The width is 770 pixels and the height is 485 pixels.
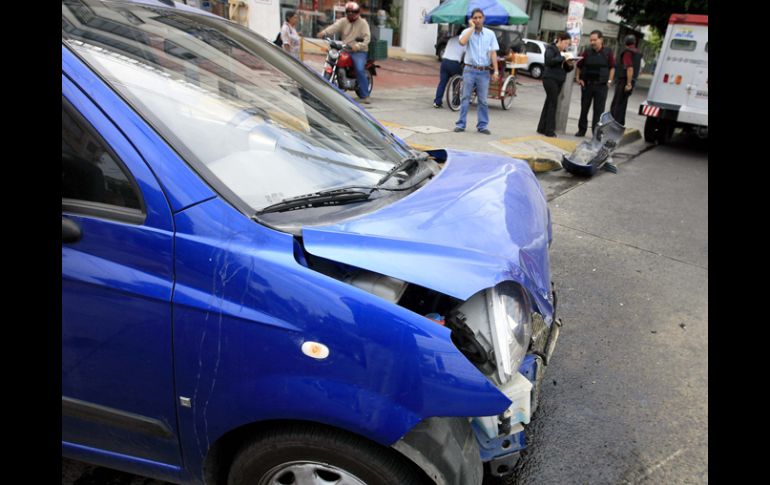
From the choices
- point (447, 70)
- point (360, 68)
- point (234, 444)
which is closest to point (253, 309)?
point (234, 444)

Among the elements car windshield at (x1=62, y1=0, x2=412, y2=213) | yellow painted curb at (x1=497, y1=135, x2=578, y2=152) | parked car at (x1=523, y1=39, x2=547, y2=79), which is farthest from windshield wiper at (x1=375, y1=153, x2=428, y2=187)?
parked car at (x1=523, y1=39, x2=547, y2=79)

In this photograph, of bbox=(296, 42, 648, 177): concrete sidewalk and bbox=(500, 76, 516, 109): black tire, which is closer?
bbox=(296, 42, 648, 177): concrete sidewalk

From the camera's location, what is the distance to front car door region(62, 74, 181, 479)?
156 centimetres

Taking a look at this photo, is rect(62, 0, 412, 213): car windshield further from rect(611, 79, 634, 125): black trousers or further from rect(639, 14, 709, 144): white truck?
rect(611, 79, 634, 125): black trousers

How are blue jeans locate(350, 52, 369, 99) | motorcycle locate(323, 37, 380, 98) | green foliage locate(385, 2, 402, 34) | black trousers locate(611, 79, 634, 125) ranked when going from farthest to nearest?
green foliage locate(385, 2, 402, 34)
black trousers locate(611, 79, 634, 125)
blue jeans locate(350, 52, 369, 99)
motorcycle locate(323, 37, 380, 98)

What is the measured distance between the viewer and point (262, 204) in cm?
175

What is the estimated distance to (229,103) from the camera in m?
2.08

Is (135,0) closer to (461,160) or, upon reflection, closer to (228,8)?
(461,160)

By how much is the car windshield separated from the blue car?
14 mm

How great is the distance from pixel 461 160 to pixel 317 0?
737 inches

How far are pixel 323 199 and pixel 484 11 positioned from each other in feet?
40.6

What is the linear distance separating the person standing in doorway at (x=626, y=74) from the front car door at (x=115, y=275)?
1047 centimetres

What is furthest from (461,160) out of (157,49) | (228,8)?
(228,8)

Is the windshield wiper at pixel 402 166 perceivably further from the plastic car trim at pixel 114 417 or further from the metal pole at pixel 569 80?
the metal pole at pixel 569 80
